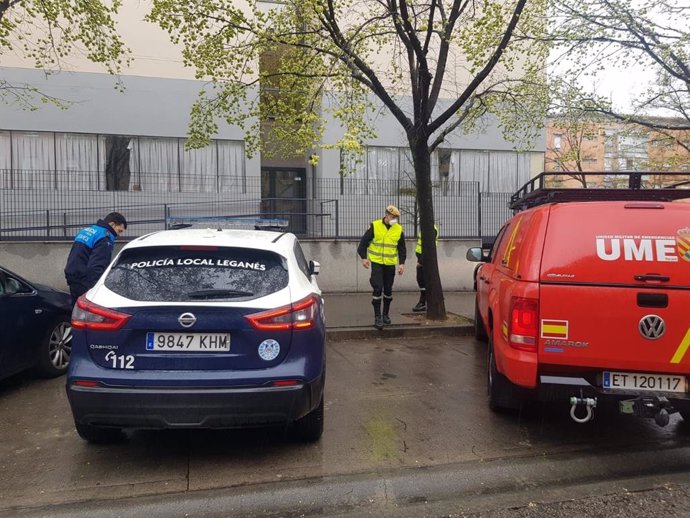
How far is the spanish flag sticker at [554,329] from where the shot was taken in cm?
374

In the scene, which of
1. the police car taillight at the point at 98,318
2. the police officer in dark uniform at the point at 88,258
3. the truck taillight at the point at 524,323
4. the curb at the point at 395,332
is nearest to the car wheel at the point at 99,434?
the police car taillight at the point at 98,318

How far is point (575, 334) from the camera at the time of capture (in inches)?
147

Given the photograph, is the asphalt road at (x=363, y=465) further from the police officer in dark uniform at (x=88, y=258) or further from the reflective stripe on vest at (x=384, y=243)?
the reflective stripe on vest at (x=384, y=243)

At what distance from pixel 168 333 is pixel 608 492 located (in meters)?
3.03

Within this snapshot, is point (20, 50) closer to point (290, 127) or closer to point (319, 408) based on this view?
point (290, 127)

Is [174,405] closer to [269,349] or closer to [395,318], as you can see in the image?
[269,349]

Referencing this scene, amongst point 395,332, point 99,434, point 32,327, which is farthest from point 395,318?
point 99,434

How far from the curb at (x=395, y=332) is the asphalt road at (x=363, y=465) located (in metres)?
3.00

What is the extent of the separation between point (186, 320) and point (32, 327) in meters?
3.04

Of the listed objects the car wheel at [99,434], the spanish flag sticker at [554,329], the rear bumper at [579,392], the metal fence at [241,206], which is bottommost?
the car wheel at [99,434]

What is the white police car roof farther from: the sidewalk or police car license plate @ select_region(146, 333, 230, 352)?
the sidewalk

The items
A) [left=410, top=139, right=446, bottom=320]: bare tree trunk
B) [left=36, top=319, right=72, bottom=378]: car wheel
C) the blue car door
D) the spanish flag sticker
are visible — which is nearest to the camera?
the spanish flag sticker

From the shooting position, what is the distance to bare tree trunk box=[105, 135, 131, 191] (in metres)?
15.1

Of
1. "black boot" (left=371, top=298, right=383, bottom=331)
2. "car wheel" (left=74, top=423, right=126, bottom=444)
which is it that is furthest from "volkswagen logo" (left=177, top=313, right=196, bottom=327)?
"black boot" (left=371, top=298, right=383, bottom=331)
